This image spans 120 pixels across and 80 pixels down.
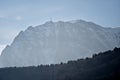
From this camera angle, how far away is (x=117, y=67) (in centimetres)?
4856

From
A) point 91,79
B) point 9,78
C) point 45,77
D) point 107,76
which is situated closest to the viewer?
point 107,76

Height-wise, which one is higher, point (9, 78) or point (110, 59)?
point (110, 59)

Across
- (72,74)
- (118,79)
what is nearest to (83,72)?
(72,74)

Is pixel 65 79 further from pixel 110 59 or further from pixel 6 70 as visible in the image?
pixel 6 70

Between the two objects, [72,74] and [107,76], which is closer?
[107,76]

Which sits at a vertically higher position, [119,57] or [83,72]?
[119,57]

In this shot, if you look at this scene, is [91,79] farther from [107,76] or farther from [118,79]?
[118,79]

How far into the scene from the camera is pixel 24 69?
88812mm

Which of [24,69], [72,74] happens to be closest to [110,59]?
[72,74]

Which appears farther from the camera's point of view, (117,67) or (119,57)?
(119,57)

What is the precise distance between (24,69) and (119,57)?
157 ft

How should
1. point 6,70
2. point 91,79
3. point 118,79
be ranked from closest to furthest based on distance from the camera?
point 118,79
point 91,79
point 6,70

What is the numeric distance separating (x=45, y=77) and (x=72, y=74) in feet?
53.6

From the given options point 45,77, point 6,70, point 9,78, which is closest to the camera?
point 45,77
